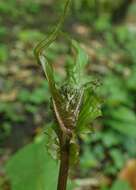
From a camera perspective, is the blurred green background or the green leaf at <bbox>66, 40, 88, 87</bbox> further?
the blurred green background

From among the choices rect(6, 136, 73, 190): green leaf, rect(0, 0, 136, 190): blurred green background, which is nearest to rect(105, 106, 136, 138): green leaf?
rect(0, 0, 136, 190): blurred green background

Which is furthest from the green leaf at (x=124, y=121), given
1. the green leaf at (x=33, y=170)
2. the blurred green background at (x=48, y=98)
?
the green leaf at (x=33, y=170)

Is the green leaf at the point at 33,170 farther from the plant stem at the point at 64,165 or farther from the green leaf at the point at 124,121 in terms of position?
the green leaf at the point at 124,121

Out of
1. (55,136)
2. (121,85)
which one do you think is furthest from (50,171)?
(121,85)

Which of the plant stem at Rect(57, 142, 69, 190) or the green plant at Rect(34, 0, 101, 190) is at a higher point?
the green plant at Rect(34, 0, 101, 190)

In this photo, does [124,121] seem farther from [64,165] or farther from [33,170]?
[64,165]

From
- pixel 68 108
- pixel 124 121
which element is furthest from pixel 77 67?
pixel 124 121

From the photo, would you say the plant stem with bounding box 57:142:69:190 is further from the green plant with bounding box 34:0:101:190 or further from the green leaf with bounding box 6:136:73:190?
the green leaf with bounding box 6:136:73:190
